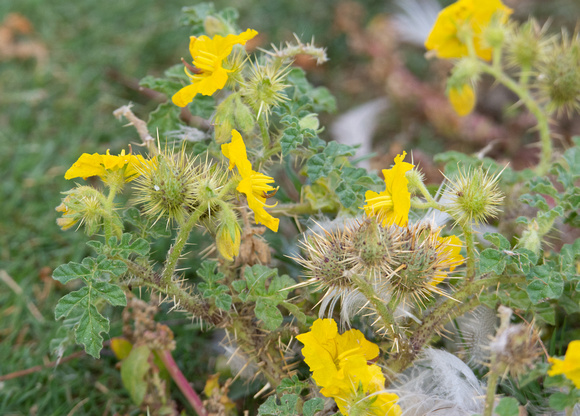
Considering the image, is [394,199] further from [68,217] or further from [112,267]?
[68,217]

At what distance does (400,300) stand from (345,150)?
490 millimetres

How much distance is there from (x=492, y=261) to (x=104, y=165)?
1114mm

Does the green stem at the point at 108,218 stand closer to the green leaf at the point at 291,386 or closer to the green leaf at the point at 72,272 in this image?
the green leaf at the point at 72,272

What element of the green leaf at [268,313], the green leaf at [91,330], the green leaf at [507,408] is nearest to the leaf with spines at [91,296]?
the green leaf at [91,330]

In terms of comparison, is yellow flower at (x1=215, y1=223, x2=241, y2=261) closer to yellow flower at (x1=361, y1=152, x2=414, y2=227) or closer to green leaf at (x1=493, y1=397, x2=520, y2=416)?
yellow flower at (x1=361, y1=152, x2=414, y2=227)

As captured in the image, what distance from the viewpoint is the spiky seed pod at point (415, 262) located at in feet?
4.82

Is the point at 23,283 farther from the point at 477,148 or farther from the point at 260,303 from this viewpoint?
the point at 477,148

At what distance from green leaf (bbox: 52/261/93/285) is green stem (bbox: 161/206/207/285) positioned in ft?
0.69

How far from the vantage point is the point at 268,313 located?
62.1 inches

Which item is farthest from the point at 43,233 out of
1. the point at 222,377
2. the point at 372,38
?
the point at 372,38

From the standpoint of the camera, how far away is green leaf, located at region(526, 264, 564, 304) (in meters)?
1.49

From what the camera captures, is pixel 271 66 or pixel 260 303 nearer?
pixel 260 303

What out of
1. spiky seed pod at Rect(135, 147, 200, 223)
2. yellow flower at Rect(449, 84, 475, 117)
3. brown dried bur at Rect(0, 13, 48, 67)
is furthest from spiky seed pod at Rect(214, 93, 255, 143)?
brown dried bur at Rect(0, 13, 48, 67)

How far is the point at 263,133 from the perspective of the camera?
1.69 m
